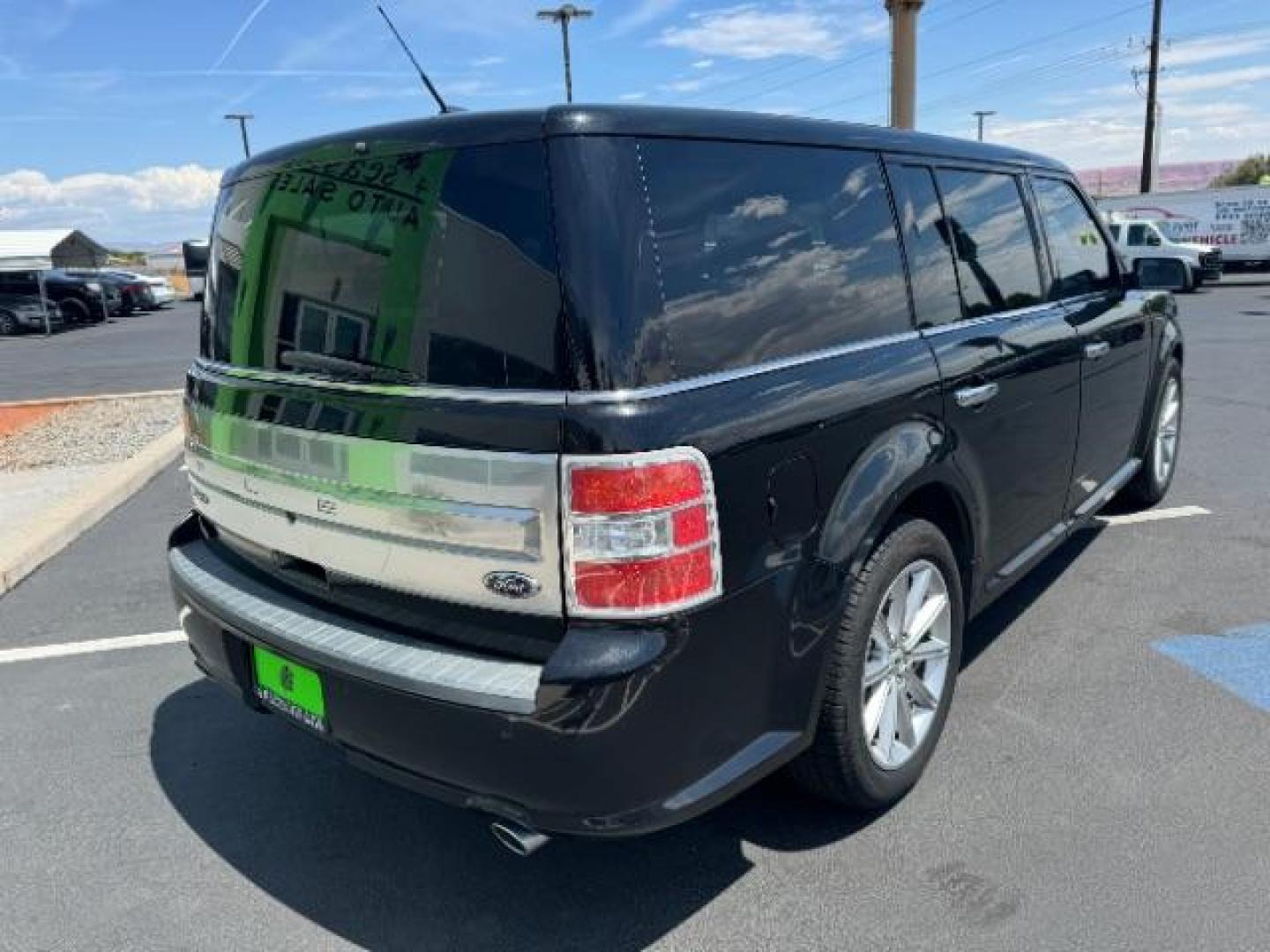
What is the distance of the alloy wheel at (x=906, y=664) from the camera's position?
281 centimetres

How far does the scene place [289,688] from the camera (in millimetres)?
2602

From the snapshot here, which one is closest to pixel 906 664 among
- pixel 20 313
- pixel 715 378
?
pixel 715 378

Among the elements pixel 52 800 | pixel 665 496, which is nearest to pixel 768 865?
pixel 665 496

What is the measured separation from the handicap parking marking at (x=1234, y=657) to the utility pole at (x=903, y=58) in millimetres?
16311

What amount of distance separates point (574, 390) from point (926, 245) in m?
1.57

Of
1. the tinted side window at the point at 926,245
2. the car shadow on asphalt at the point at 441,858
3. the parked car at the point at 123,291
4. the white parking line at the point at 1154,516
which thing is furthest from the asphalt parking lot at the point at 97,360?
the tinted side window at the point at 926,245

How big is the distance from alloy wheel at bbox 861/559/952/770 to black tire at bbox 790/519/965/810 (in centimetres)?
4

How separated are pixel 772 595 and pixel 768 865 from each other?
87cm

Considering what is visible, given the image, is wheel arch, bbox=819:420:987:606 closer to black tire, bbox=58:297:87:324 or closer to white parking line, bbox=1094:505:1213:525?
white parking line, bbox=1094:505:1213:525

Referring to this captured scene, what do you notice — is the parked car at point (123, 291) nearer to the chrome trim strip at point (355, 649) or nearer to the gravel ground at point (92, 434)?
the gravel ground at point (92, 434)

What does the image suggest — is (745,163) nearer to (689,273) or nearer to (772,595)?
(689,273)

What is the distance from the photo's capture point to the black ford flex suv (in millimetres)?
2088

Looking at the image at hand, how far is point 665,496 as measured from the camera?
2.07 metres

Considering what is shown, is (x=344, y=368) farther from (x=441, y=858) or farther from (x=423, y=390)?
(x=441, y=858)
